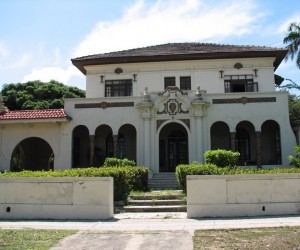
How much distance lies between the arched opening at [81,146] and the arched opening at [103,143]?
26.5 inches

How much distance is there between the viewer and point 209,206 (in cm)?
1144

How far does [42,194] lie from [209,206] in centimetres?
505

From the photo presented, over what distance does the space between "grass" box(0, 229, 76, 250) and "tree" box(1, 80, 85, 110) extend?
105ft

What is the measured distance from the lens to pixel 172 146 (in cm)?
2369

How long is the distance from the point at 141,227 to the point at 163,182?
10.4 metres

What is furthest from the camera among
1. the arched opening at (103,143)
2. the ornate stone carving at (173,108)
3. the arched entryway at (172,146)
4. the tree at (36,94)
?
the tree at (36,94)

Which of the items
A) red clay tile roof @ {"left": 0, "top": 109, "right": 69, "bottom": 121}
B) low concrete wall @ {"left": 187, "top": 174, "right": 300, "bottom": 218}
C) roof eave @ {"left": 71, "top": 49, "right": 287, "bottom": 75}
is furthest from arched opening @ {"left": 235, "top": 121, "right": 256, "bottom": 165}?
low concrete wall @ {"left": 187, "top": 174, "right": 300, "bottom": 218}

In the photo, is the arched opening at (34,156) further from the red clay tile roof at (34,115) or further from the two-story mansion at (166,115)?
the red clay tile roof at (34,115)

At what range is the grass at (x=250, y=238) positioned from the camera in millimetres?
7309

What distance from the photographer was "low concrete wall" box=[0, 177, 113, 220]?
1152 centimetres

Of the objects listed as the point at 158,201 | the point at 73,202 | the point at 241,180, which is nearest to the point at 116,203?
the point at 158,201

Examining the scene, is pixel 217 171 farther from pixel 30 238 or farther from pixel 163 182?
pixel 163 182

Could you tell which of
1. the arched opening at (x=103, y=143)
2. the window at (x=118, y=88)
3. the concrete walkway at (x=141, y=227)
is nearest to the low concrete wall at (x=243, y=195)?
the concrete walkway at (x=141, y=227)

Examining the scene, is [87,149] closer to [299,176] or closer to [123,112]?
[123,112]
